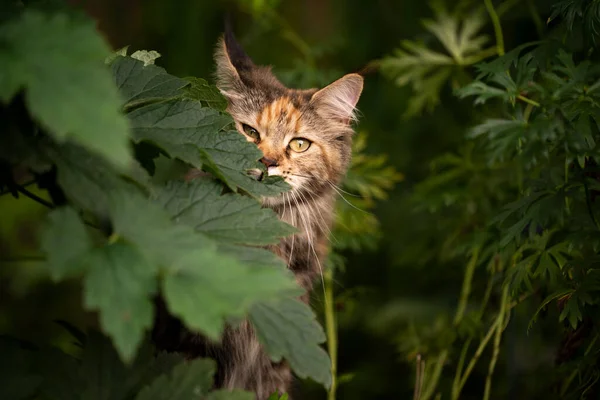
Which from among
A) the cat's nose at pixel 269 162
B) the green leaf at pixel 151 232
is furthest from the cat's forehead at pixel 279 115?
the green leaf at pixel 151 232

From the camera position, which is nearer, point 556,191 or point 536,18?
point 556,191

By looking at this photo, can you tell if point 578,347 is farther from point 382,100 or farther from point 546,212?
point 382,100

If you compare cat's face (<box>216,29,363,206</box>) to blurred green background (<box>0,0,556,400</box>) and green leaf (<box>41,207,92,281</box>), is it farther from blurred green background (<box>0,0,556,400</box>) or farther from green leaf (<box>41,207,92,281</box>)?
green leaf (<box>41,207,92,281</box>)

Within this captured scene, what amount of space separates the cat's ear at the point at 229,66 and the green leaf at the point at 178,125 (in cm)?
66

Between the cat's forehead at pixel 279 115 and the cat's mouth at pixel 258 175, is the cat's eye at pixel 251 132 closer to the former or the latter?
the cat's forehead at pixel 279 115

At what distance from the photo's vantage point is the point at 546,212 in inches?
47.9

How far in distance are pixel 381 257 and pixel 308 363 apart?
7.64 feet

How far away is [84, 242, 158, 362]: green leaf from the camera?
0.62m

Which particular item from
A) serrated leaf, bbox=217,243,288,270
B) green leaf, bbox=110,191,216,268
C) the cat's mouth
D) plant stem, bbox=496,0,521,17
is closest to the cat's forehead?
the cat's mouth

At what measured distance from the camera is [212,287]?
0.63 m

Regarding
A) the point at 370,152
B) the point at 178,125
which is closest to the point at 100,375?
the point at 178,125

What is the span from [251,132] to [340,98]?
0.25 meters

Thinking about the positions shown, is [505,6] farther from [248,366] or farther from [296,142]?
[248,366]

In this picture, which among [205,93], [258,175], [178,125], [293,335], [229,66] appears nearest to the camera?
[293,335]
